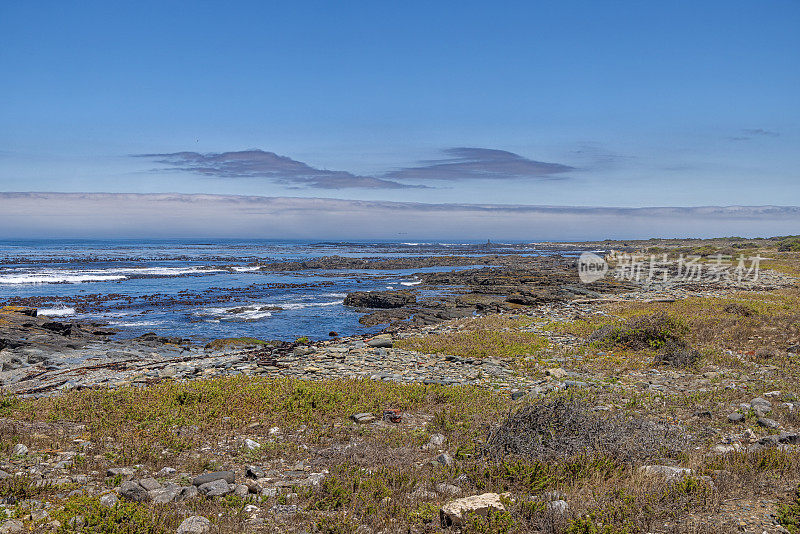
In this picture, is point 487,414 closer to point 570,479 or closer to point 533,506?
point 570,479

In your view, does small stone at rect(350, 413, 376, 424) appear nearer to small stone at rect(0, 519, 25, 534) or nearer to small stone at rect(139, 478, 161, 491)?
small stone at rect(139, 478, 161, 491)

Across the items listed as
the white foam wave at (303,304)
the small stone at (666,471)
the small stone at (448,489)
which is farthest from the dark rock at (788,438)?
the white foam wave at (303,304)

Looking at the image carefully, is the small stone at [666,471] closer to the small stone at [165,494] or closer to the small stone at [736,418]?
the small stone at [736,418]

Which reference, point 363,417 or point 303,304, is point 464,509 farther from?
point 303,304

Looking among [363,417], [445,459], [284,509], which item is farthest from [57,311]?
[445,459]

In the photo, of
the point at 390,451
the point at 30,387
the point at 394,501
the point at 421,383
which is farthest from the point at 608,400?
the point at 30,387

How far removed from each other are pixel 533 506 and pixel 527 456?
1.24 meters

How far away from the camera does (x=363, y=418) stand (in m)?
8.48

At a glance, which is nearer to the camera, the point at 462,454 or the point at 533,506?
the point at 533,506

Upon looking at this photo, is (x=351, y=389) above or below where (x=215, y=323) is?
above

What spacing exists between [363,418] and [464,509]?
3.68m

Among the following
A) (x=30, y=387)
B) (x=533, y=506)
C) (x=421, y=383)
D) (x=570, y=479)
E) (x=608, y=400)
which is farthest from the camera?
(x=30, y=387)

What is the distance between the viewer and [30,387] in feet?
40.6

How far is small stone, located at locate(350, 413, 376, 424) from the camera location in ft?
27.7
